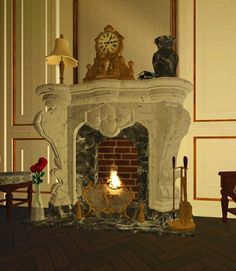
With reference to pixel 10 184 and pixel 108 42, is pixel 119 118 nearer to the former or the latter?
pixel 108 42

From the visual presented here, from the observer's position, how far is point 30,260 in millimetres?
2459

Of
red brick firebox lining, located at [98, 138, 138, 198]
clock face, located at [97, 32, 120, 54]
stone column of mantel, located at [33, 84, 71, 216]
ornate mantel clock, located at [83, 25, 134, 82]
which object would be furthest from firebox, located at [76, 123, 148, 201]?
clock face, located at [97, 32, 120, 54]

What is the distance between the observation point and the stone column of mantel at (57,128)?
11.9ft

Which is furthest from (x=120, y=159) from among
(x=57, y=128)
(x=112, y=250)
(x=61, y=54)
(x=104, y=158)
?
(x=61, y=54)

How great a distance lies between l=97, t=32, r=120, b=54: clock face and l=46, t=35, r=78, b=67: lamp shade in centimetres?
42

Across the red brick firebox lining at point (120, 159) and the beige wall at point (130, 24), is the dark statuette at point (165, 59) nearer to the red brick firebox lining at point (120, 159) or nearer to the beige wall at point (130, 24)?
the beige wall at point (130, 24)

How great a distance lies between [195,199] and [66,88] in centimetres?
205

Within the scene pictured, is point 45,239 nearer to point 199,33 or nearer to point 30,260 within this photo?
point 30,260

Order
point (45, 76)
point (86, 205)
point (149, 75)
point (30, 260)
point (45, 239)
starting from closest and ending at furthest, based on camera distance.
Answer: point (30, 260), point (45, 239), point (149, 75), point (86, 205), point (45, 76)

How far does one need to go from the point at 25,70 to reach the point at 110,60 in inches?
62.5

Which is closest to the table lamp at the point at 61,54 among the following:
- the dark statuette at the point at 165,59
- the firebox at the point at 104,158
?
the firebox at the point at 104,158

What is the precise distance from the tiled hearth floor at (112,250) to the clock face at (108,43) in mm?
1955

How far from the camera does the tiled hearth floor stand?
236 cm

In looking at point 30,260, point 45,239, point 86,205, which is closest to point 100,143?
point 86,205
